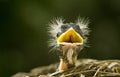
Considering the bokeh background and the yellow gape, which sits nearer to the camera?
the yellow gape

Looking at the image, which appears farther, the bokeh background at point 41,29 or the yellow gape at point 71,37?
the bokeh background at point 41,29

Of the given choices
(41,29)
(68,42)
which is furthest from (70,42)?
(41,29)

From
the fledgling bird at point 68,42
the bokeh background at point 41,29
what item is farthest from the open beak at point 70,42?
the bokeh background at point 41,29

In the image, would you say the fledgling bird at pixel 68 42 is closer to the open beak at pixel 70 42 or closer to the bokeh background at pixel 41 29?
the open beak at pixel 70 42

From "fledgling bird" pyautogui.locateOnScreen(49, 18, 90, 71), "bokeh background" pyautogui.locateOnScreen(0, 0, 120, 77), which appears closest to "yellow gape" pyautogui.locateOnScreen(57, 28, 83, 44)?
"fledgling bird" pyautogui.locateOnScreen(49, 18, 90, 71)

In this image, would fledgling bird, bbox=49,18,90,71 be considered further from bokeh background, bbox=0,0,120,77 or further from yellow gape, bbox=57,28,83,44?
bokeh background, bbox=0,0,120,77
